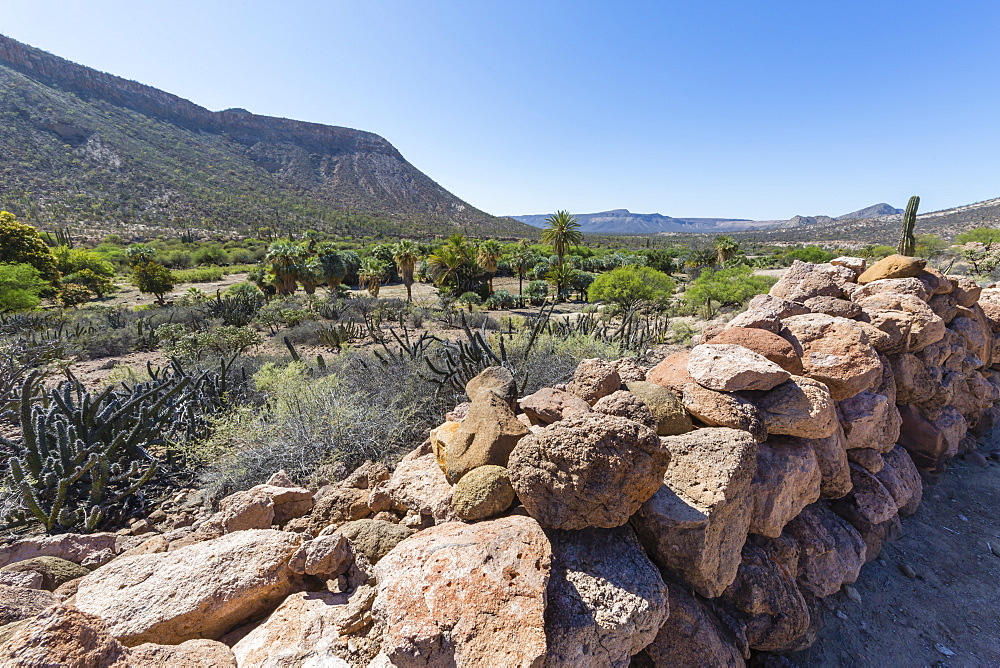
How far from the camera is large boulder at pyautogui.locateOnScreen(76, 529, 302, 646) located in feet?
5.93

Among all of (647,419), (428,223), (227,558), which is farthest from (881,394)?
(428,223)

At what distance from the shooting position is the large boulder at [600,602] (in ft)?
5.44

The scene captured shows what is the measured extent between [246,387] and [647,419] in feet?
21.7

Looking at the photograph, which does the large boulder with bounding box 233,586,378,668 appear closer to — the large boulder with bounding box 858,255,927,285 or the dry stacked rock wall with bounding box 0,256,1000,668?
the dry stacked rock wall with bounding box 0,256,1000,668

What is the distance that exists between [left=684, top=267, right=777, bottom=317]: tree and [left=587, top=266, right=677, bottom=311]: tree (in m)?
1.59

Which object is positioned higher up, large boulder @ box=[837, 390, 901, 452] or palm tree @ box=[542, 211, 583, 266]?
palm tree @ box=[542, 211, 583, 266]

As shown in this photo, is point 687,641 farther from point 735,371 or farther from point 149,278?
point 149,278

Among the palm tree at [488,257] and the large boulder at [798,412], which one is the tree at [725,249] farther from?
the large boulder at [798,412]

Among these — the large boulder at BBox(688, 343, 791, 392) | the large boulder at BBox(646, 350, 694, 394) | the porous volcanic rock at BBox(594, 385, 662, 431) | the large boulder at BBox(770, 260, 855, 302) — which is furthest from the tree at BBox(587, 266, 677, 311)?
the porous volcanic rock at BBox(594, 385, 662, 431)

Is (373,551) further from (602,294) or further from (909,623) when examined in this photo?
(602,294)

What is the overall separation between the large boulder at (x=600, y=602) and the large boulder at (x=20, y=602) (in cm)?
226

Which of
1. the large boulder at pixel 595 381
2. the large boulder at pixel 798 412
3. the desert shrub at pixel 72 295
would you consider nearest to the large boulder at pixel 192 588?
the large boulder at pixel 595 381

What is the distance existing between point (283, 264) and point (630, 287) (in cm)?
2146

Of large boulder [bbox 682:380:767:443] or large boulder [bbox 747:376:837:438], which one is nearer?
large boulder [bbox 682:380:767:443]
